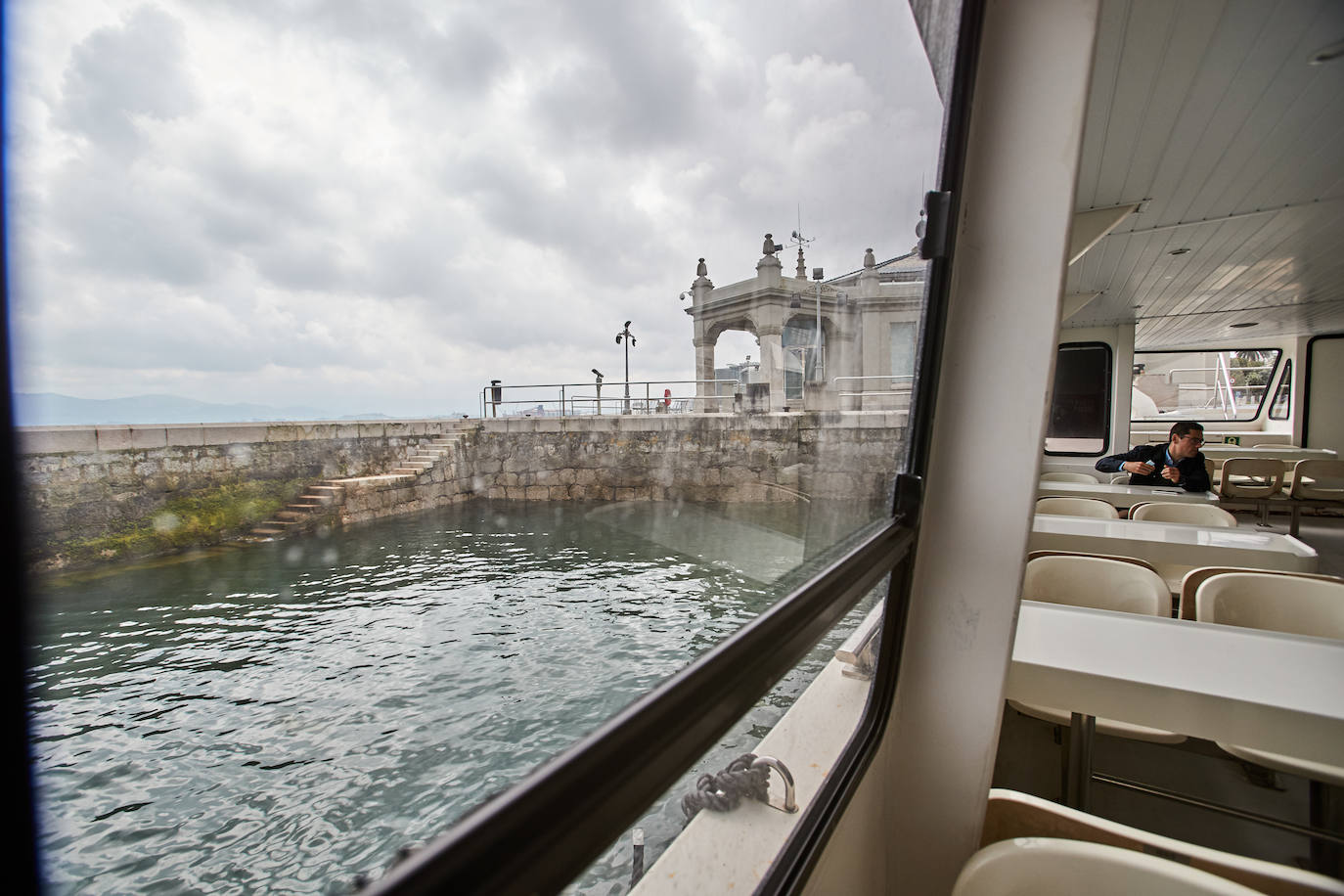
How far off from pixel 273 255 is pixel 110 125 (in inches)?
8.1

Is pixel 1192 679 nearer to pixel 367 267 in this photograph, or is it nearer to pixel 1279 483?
pixel 367 267

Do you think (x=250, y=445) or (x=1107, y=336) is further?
(x=1107, y=336)

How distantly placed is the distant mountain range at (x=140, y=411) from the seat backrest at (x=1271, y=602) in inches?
74.0

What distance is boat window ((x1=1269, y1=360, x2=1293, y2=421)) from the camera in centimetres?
653

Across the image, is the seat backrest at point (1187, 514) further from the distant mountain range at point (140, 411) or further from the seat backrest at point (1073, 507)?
the distant mountain range at point (140, 411)

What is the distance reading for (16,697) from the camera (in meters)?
0.14

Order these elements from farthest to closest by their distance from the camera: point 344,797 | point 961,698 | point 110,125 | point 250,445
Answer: point 344,797 → point 250,445 → point 961,698 → point 110,125

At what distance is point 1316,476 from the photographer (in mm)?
4199

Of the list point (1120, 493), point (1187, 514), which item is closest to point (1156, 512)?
point (1187, 514)

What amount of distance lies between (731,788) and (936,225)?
85 cm

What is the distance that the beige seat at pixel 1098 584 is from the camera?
1.48 metres

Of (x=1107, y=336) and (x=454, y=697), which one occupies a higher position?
(x=1107, y=336)

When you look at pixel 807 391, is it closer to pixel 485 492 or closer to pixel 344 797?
pixel 344 797

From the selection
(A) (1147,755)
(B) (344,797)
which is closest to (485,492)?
(B) (344,797)
